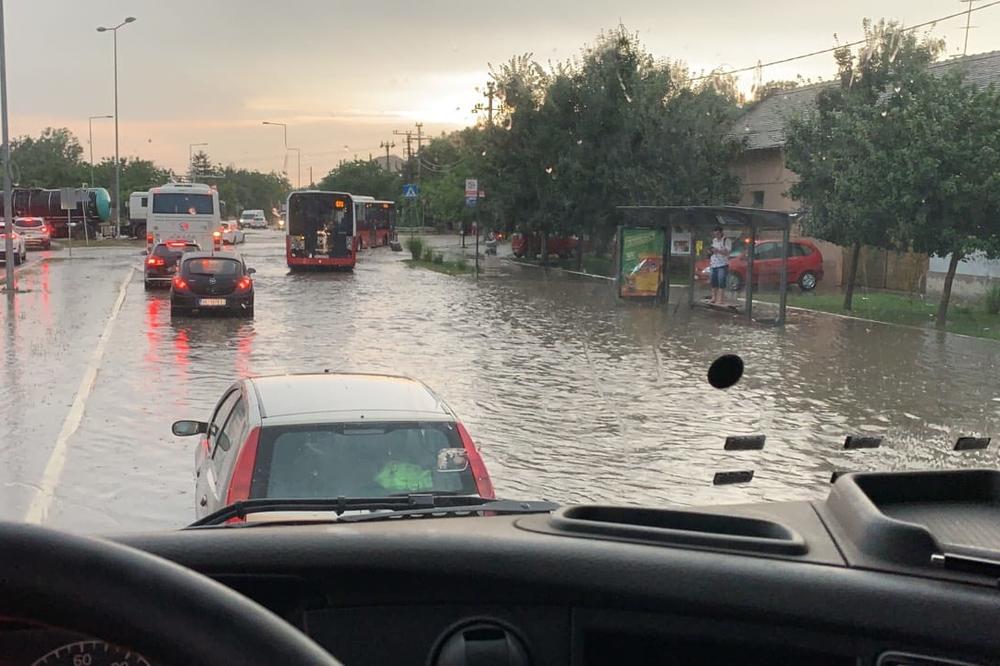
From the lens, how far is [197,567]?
2.45m

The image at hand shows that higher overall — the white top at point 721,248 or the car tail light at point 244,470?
the white top at point 721,248

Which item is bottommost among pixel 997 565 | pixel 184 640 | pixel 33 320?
pixel 33 320

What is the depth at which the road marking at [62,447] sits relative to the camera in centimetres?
817

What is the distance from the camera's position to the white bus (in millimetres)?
43219

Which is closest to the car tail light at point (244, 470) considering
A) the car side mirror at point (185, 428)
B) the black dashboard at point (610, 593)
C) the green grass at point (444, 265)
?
the car side mirror at point (185, 428)

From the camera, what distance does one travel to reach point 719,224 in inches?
864

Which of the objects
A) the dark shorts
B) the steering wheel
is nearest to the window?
the dark shorts

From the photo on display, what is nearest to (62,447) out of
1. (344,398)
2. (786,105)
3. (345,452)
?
(344,398)

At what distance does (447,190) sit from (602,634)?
67721 mm

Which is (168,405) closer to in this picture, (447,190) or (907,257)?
(907,257)

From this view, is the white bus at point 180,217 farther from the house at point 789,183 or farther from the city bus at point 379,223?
the house at point 789,183

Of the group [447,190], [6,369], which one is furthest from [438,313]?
[447,190]

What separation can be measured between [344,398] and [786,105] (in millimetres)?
24941

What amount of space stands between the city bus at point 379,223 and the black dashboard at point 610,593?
57.8 metres
